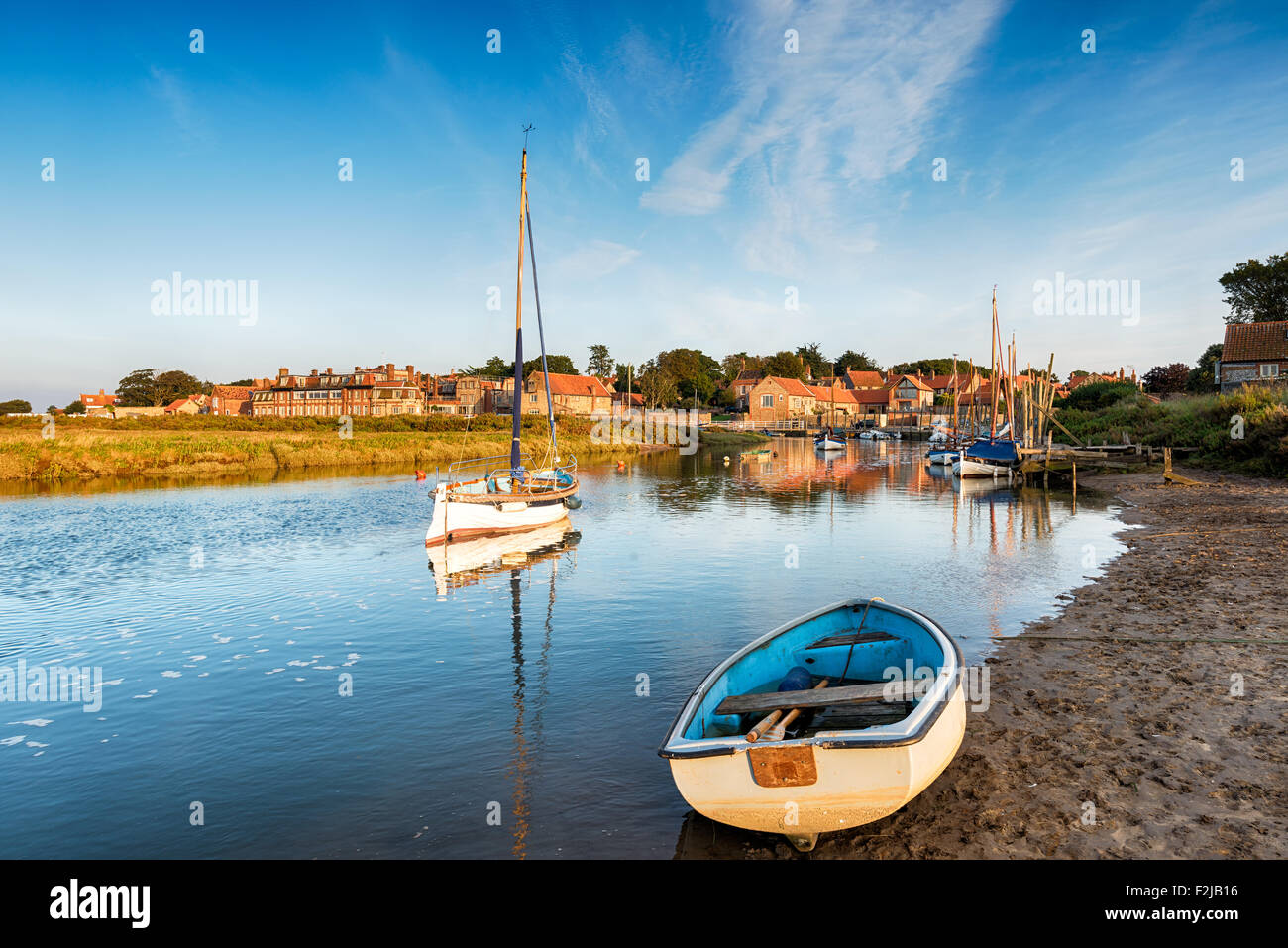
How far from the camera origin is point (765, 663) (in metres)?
9.59

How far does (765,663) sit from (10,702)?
1280 cm

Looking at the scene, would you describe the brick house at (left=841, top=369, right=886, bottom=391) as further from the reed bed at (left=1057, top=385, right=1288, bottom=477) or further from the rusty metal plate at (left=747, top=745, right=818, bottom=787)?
the rusty metal plate at (left=747, top=745, right=818, bottom=787)

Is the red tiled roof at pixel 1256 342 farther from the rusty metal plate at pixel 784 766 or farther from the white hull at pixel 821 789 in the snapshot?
the rusty metal plate at pixel 784 766

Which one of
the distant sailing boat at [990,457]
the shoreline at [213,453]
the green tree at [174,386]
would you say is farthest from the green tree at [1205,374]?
the green tree at [174,386]

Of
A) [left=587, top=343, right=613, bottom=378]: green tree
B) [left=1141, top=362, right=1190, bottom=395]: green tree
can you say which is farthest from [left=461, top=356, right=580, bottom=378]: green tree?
[left=1141, top=362, right=1190, bottom=395]: green tree

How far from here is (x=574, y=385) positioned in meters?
118

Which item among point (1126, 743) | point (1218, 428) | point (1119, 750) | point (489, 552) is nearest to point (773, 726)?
point (1119, 750)

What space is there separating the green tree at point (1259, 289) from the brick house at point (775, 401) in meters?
62.5

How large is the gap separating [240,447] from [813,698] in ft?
198

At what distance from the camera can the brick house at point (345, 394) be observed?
116875mm

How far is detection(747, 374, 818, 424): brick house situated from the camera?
413 ft
